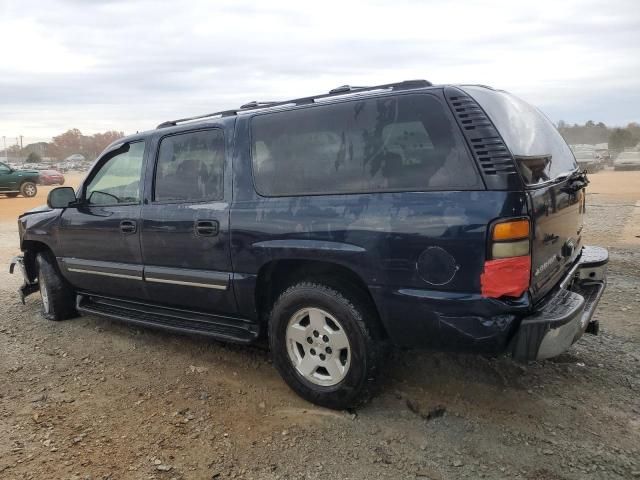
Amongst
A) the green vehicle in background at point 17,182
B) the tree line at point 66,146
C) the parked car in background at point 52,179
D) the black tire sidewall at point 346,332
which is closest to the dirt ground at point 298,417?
the black tire sidewall at point 346,332

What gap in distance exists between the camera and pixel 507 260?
Answer: 8.70 feet

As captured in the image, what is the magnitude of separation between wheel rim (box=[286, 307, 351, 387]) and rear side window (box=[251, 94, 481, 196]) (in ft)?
2.63

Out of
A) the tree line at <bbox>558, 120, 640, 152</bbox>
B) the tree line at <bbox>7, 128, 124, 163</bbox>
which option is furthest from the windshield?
the tree line at <bbox>7, 128, 124, 163</bbox>

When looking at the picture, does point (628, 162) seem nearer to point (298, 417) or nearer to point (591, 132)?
point (298, 417)

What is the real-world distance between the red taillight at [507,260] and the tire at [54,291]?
4.25 metres

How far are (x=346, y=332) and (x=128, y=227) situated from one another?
2140mm

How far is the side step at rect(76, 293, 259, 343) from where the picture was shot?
3.75 m

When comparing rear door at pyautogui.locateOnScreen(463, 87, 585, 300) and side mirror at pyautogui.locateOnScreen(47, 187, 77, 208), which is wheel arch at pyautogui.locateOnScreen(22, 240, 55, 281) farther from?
rear door at pyautogui.locateOnScreen(463, 87, 585, 300)

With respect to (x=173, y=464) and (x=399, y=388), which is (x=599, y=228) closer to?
(x=399, y=388)

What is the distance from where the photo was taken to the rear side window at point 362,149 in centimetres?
281

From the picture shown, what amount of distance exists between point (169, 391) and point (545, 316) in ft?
8.25

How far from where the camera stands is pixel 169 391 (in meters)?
3.70

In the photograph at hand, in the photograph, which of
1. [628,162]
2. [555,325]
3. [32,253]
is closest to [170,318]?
[32,253]

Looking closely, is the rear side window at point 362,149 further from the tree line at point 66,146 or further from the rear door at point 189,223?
the tree line at point 66,146
